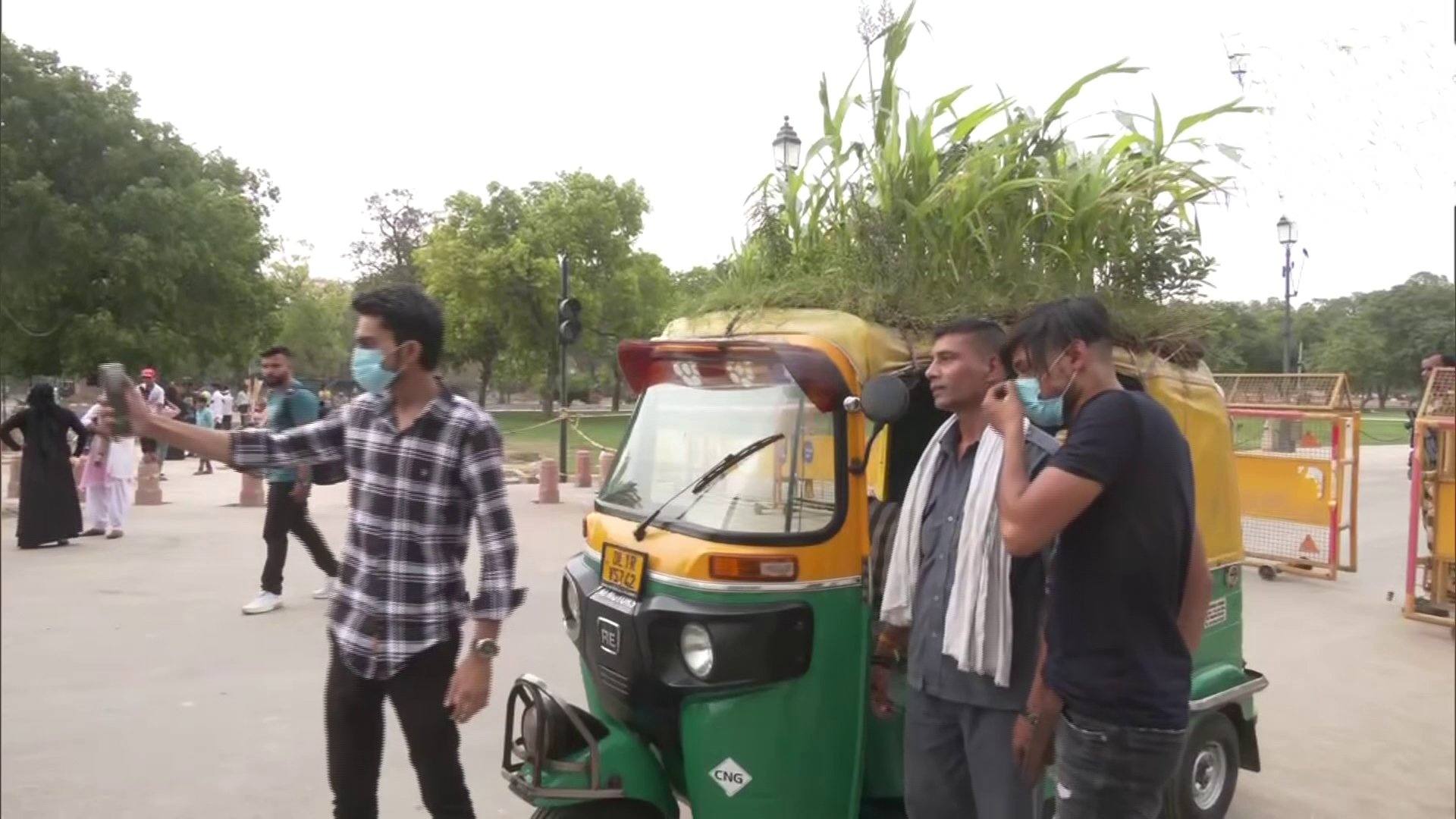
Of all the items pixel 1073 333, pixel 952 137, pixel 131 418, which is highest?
pixel 952 137

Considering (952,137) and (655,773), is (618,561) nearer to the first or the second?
(655,773)

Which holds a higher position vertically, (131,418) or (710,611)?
(131,418)

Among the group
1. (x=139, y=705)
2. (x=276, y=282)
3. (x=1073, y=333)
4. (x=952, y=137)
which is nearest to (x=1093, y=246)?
(x=952, y=137)

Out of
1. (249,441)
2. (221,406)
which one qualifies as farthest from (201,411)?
(249,441)

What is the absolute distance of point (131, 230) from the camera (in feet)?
9.65

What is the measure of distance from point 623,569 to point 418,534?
765mm

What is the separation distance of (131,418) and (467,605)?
97 centimetres

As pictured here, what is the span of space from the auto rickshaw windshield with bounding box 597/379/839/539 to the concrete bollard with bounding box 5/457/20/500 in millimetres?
1782

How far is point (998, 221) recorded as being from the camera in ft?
12.9

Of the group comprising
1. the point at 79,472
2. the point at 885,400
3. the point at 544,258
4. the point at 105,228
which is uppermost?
the point at 544,258

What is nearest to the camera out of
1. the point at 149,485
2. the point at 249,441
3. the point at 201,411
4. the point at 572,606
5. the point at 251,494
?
the point at 249,441

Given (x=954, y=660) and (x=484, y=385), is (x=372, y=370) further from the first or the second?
(x=484, y=385)

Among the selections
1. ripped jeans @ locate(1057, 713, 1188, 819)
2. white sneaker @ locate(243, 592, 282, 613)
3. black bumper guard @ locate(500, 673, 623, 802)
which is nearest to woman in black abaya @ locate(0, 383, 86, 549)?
black bumper guard @ locate(500, 673, 623, 802)

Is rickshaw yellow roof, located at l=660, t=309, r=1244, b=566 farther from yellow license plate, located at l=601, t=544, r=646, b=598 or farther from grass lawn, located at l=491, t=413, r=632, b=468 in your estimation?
grass lawn, located at l=491, t=413, r=632, b=468
